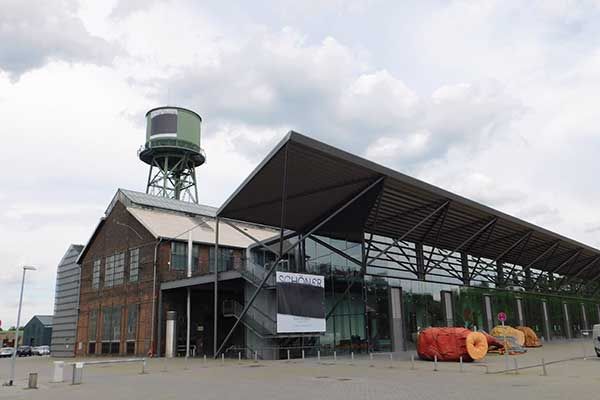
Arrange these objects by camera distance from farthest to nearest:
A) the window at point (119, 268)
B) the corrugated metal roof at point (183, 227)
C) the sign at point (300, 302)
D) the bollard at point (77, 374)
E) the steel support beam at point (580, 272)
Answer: the steel support beam at point (580, 272), the window at point (119, 268), the corrugated metal roof at point (183, 227), the sign at point (300, 302), the bollard at point (77, 374)

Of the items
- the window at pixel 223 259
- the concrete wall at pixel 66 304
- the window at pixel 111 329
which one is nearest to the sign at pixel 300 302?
the window at pixel 223 259

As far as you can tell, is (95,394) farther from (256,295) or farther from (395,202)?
(395,202)

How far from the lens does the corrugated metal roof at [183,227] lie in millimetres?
43250

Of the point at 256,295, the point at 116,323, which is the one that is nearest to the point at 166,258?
the point at 116,323

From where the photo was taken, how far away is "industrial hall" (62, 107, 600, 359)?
30.8m

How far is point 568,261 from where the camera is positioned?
5759 centimetres

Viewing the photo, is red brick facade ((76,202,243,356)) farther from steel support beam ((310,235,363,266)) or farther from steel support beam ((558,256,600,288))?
steel support beam ((558,256,600,288))

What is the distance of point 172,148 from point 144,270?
67.9ft

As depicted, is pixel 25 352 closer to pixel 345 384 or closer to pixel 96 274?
pixel 96 274

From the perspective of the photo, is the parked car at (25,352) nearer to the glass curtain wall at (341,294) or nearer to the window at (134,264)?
the window at (134,264)

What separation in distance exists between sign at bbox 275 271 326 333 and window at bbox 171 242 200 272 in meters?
14.1

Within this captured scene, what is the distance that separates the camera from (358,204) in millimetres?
34094

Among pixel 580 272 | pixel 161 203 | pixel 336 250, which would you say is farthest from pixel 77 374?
pixel 580 272

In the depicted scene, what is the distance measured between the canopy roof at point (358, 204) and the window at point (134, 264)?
1367 cm
